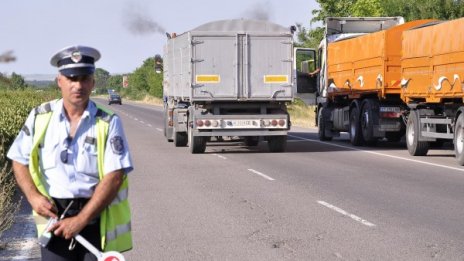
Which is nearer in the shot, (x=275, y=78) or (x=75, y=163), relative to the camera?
(x=75, y=163)

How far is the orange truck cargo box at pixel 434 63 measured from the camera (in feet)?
55.8

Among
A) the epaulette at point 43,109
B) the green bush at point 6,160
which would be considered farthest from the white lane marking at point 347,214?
the epaulette at point 43,109

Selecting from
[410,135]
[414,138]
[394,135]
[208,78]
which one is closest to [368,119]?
[394,135]

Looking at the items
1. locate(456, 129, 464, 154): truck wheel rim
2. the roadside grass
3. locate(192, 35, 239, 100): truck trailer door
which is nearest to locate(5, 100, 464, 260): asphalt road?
locate(456, 129, 464, 154): truck wheel rim

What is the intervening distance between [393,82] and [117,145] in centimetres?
1819

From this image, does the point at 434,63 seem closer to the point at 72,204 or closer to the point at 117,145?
the point at 117,145

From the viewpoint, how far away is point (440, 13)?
42.1 m

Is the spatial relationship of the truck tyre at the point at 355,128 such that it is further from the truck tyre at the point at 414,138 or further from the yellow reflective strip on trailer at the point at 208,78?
the yellow reflective strip on trailer at the point at 208,78

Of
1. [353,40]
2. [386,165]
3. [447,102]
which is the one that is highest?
[353,40]

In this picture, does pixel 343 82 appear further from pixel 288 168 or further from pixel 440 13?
pixel 440 13

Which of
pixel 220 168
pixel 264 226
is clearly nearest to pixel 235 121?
pixel 220 168

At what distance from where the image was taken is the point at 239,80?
66.3ft

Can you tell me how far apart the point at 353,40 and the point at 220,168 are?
28.7ft

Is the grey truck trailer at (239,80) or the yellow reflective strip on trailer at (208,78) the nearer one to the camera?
the grey truck trailer at (239,80)
